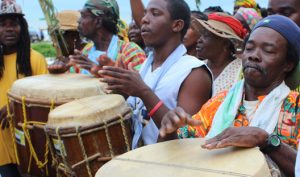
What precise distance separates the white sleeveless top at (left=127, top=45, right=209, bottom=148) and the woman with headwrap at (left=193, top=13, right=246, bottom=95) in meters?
0.89

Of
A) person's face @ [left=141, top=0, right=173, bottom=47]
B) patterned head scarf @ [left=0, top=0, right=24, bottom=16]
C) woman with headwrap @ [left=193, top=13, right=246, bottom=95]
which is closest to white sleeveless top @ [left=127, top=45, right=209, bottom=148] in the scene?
person's face @ [left=141, top=0, right=173, bottom=47]

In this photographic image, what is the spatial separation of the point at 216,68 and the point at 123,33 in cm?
180

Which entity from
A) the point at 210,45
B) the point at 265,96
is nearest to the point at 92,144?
the point at 265,96

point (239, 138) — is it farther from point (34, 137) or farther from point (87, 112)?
point (34, 137)

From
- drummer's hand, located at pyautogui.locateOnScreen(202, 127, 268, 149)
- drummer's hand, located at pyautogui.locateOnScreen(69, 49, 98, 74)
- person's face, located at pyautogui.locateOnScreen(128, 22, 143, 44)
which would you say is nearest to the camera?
drummer's hand, located at pyautogui.locateOnScreen(202, 127, 268, 149)

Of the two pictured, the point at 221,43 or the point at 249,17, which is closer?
the point at 221,43

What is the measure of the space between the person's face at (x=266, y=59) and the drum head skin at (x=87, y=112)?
819 millimetres

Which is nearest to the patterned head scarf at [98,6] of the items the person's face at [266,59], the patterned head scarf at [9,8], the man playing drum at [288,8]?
the patterned head scarf at [9,8]

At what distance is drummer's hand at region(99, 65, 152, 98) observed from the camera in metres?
2.32

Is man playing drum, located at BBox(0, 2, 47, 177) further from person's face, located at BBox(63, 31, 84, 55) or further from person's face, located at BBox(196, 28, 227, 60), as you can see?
person's face, located at BBox(196, 28, 227, 60)

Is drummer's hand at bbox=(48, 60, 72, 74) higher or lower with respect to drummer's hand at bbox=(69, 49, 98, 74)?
lower

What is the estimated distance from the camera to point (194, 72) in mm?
2529

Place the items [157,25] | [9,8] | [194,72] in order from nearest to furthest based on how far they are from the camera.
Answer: [194,72], [157,25], [9,8]

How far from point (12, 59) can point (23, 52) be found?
12 centimetres
